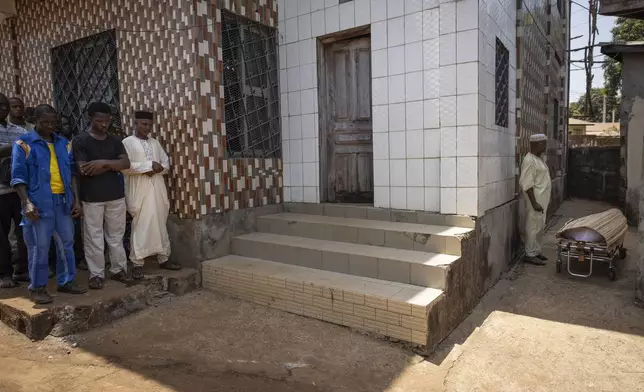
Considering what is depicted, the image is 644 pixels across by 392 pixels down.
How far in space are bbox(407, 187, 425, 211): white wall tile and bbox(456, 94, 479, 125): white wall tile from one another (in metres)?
0.86

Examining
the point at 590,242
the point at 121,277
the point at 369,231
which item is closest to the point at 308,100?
the point at 369,231

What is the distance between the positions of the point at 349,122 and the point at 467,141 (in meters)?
1.62

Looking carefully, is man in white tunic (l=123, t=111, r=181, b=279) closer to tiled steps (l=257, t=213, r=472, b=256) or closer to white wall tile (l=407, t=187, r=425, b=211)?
tiled steps (l=257, t=213, r=472, b=256)

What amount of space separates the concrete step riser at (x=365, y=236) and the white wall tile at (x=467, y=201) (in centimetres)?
49

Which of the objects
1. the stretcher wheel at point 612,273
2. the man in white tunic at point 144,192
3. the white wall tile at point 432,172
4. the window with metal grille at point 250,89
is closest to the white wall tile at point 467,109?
the white wall tile at point 432,172

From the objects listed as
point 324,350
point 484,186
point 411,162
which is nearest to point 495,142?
point 484,186

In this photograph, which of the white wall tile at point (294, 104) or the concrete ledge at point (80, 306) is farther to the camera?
the white wall tile at point (294, 104)

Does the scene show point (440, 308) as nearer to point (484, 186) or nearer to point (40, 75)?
point (484, 186)

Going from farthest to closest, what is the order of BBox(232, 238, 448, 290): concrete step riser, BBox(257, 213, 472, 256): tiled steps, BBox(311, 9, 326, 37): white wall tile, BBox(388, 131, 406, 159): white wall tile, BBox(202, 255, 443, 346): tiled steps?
BBox(311, 9, 326, 37): white wall tile, BBox(388, 131, 406, 159): white wall tile, BBox(257, 213, 472, 256): tiled steps, BBox(232, 238, 448, 290): concrete step riser, BBox(202, 255, 443, 346): tiled steps

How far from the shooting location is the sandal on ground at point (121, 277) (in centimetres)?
425

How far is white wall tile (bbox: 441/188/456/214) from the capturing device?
4457 mm

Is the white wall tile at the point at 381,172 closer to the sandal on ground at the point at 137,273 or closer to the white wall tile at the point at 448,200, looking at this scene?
the white wall tile at the point at 448,200

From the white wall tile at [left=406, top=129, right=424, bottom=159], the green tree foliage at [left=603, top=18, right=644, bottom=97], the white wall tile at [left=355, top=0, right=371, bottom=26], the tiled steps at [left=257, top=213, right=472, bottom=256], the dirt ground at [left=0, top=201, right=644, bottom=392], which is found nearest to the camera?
the dirt ground at [left=0, top=201, right=644, bottom=392]

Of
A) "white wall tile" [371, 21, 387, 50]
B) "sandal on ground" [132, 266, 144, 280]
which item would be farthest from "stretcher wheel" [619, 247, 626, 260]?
"sandal on ground" [132, 266, 144, 280]
